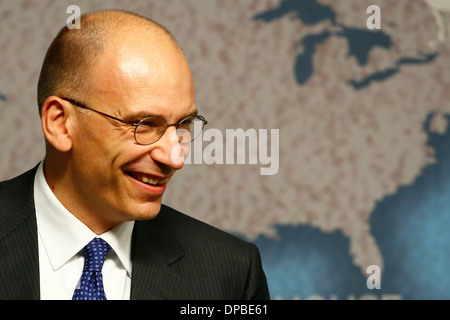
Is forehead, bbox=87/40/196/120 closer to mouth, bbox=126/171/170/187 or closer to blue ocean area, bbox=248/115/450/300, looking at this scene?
mouth, bbox=126/171/170/187

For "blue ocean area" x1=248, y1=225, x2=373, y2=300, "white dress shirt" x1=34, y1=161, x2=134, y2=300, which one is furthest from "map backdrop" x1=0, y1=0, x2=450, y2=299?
"white dress shirt" x1=34, y1=161, x2=134, y2=300

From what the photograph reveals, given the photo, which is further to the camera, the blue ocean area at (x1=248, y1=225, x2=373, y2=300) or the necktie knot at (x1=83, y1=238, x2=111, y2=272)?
the blue ocean area at (x1=248, y1=225, x2=373, y2=300)

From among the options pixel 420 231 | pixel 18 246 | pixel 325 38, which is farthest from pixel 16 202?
pixel 420 231

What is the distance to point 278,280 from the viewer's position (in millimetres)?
2096

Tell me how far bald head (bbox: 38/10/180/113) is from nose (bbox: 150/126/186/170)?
171 millimetres

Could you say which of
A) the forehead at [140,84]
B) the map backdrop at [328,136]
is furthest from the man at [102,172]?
the map backdrop at [328,136]

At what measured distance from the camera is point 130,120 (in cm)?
129

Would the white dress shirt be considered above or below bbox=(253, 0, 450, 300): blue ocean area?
below

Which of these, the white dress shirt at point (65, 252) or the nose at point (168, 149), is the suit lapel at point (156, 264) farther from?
the nose at point (168, 149)

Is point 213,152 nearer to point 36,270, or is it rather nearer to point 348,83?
Answer: point 348,83

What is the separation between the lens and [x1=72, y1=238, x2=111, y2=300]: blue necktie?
1331mm

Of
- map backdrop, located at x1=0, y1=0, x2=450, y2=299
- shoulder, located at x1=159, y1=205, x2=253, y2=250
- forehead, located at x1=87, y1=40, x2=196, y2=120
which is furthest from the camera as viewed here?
map backdrop, located at x1=0, y1=0, x2=450, y2=299

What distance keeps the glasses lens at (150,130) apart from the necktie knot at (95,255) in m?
0.23
